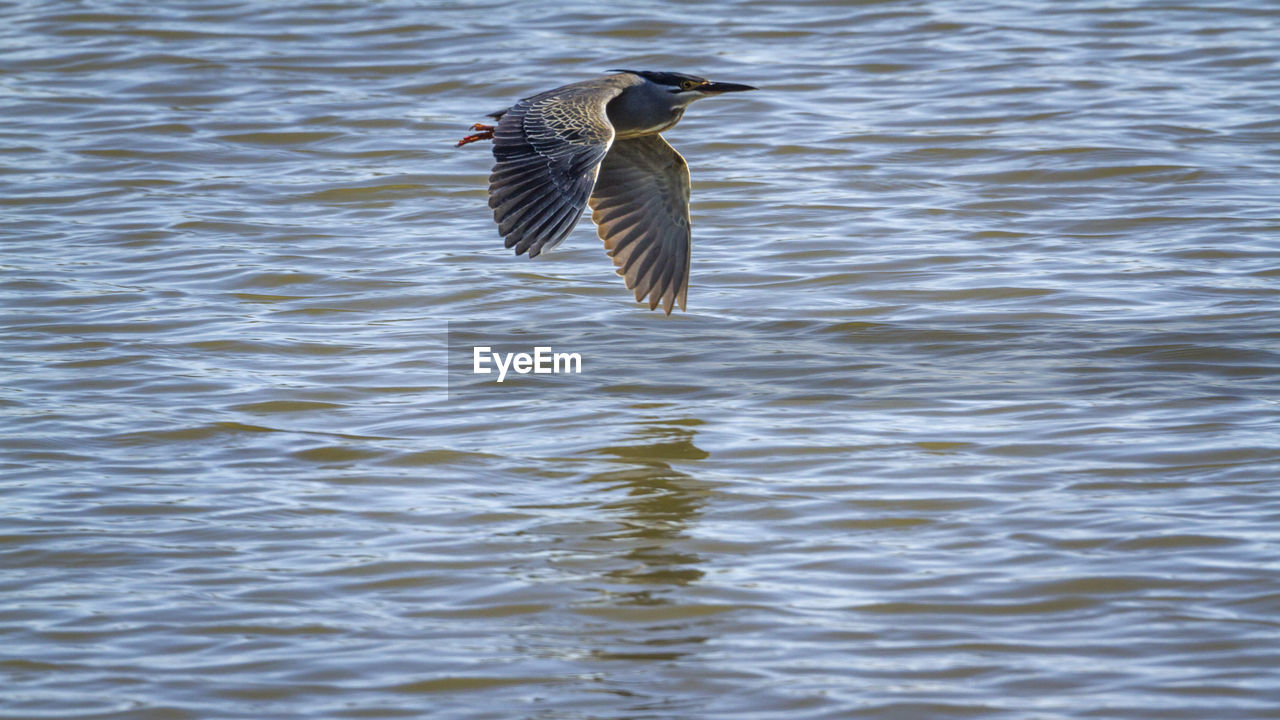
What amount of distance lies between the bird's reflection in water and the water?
2 centimetres

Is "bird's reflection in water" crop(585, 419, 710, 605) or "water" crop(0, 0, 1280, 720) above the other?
"water" crop(0, 0, 1280, 720)

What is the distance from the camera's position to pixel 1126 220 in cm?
808

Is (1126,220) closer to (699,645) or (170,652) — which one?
(699,645)

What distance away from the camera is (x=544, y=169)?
16.6 ft

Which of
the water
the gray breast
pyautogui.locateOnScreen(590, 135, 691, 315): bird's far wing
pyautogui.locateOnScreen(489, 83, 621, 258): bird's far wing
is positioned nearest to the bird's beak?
the gray breast

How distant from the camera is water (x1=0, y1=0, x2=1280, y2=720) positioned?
4051mm

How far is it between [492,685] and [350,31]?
9283 millimetres

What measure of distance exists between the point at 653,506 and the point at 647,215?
154 centimetres

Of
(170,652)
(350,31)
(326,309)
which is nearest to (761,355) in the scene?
(326,309)
